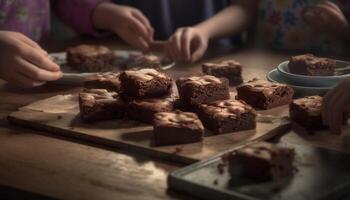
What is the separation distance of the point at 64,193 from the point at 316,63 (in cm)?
74

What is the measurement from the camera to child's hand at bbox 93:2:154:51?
6.50 ft

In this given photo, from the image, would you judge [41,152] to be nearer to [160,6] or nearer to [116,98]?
[116,98]

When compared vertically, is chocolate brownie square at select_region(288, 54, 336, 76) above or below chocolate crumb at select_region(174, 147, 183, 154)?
above

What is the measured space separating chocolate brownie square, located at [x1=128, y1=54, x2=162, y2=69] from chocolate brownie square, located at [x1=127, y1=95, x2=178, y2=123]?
0.39m

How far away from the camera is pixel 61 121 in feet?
4.40

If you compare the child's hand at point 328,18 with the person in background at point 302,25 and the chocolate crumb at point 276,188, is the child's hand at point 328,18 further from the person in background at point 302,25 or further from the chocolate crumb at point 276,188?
the chocolate crumb at point 276,188

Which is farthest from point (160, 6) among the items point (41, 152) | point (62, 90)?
point (41, 152)

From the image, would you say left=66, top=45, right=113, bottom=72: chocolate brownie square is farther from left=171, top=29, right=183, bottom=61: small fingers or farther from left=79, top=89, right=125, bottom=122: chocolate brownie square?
left=79, top=89, right=125, bottom=122: chocolate brownie square

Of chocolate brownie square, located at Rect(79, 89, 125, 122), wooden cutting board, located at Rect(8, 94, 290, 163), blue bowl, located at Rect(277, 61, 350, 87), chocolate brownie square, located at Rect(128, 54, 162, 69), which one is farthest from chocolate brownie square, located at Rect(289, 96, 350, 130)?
chocolate brownie square, located at Rect(128, 54, 162, 69)

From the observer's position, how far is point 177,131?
3.90 feet

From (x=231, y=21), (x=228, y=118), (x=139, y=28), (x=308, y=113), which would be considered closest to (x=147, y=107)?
(x=228, y=118)

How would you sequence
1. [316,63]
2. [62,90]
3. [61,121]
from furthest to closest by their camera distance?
1. [62,90]
2. [316,63]
3. [61,121]

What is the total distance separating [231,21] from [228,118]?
96 centimetres

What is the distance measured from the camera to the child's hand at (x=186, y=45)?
1.83 meters
